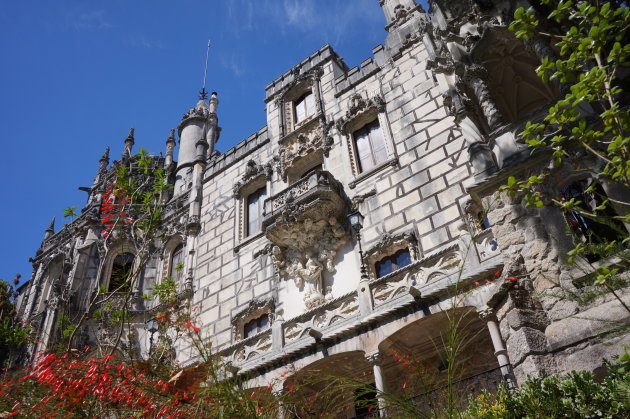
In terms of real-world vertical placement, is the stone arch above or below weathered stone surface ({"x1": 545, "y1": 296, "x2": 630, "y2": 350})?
above

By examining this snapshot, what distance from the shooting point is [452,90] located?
11.5 metres

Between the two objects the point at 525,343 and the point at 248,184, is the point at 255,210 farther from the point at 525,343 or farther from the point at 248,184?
the point at 525,343

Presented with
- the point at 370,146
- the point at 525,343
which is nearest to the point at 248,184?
the point at 370,146

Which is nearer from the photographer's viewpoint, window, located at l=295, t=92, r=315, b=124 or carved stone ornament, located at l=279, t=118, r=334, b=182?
carved stone ornament, located at l=279, t=118, r=334, b=182

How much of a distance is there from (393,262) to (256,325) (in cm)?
492

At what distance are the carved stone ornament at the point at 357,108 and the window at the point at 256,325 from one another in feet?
21.7

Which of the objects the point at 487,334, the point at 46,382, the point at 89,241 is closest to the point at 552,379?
the point at 487,334

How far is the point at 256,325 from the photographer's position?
50.1 feet

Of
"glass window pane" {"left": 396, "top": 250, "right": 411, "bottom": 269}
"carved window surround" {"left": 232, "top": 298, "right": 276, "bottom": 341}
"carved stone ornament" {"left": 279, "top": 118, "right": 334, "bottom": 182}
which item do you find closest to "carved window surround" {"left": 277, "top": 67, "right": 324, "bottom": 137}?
"carved stone ornament" {"left": 279, "top": 118, "right": 334, "bottom": 182}

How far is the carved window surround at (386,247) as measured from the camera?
12800 millimetres

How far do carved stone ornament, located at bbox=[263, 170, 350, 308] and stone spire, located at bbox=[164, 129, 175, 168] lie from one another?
1411 centimetres

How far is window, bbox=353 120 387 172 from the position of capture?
15.5m

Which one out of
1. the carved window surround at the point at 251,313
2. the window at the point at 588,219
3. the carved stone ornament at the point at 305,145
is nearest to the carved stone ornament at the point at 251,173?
the carved stone ornament at the point at 305,145

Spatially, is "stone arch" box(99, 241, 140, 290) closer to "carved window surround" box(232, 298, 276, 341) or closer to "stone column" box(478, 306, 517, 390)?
"carved window surround" box(232, 298, 276, 341)
